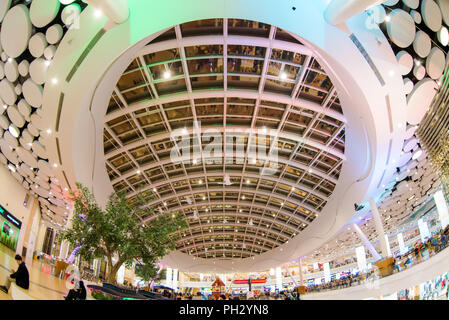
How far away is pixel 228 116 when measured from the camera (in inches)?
845

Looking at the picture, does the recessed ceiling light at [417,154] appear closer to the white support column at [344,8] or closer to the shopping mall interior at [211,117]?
the shopping mall interior at [211,117]

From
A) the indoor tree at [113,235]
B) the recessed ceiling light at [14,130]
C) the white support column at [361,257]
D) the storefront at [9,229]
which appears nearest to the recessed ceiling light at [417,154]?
the white support column at [361,257]

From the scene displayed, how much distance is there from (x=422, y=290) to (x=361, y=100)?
9.81 meters

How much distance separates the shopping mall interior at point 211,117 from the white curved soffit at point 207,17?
0.23 ft

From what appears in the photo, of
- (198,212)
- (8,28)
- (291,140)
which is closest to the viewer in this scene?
(8,28)

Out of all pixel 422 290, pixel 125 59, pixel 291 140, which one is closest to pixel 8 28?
pixel 125 59

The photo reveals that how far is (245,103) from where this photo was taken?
19719mm

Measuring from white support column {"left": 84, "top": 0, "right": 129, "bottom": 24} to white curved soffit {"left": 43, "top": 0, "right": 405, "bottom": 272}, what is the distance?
40cm

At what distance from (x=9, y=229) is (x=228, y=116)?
18.9 meters

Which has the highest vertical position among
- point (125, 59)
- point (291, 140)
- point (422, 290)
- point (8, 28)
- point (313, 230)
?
point (291, 140)

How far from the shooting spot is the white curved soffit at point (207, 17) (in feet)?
31.9

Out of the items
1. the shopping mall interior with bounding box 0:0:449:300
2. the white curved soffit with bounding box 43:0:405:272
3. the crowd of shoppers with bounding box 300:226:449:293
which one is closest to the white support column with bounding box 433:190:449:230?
the shopping mall interior with bounding box 0:0:449:300
